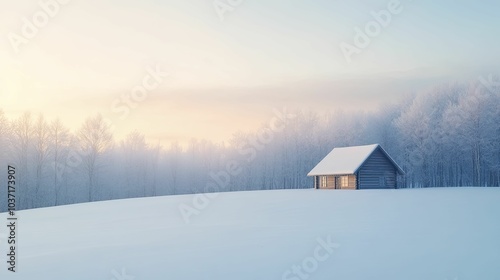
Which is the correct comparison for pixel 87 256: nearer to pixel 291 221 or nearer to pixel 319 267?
pixel 319 267

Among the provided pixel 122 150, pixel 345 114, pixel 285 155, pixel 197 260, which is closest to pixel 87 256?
pixel 197 260

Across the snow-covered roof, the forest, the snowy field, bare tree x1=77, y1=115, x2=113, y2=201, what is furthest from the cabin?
bare tree x1=77, y1=115, x2=113, y2=201

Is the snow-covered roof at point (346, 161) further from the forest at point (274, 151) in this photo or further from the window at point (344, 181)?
the forest at point (274, 151)

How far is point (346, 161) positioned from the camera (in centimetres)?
5438

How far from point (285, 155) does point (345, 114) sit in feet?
58.2

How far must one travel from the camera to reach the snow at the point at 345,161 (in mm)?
51906

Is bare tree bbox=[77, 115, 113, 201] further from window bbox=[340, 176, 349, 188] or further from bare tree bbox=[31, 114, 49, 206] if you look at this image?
window bbox=[340, 176, 349, 188]

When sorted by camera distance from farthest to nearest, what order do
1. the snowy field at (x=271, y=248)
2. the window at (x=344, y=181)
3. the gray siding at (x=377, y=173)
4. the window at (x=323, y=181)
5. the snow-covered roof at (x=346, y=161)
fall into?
the window at (x=323, y=181), the window at (x=344, y=181), the gray siding at (x=377, y=173), the snow-covered roof at (x=346, y=161), the snowy field at (x=271, y=248)

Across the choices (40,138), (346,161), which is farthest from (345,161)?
(40,138)

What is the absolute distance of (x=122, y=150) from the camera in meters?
106

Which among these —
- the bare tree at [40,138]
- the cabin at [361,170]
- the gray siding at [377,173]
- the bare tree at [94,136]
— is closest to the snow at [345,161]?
the cabin at [361,170]

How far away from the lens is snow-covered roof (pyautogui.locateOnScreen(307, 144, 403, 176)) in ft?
170

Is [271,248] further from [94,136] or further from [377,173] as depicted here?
[94,136]

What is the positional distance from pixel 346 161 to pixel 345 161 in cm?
23
